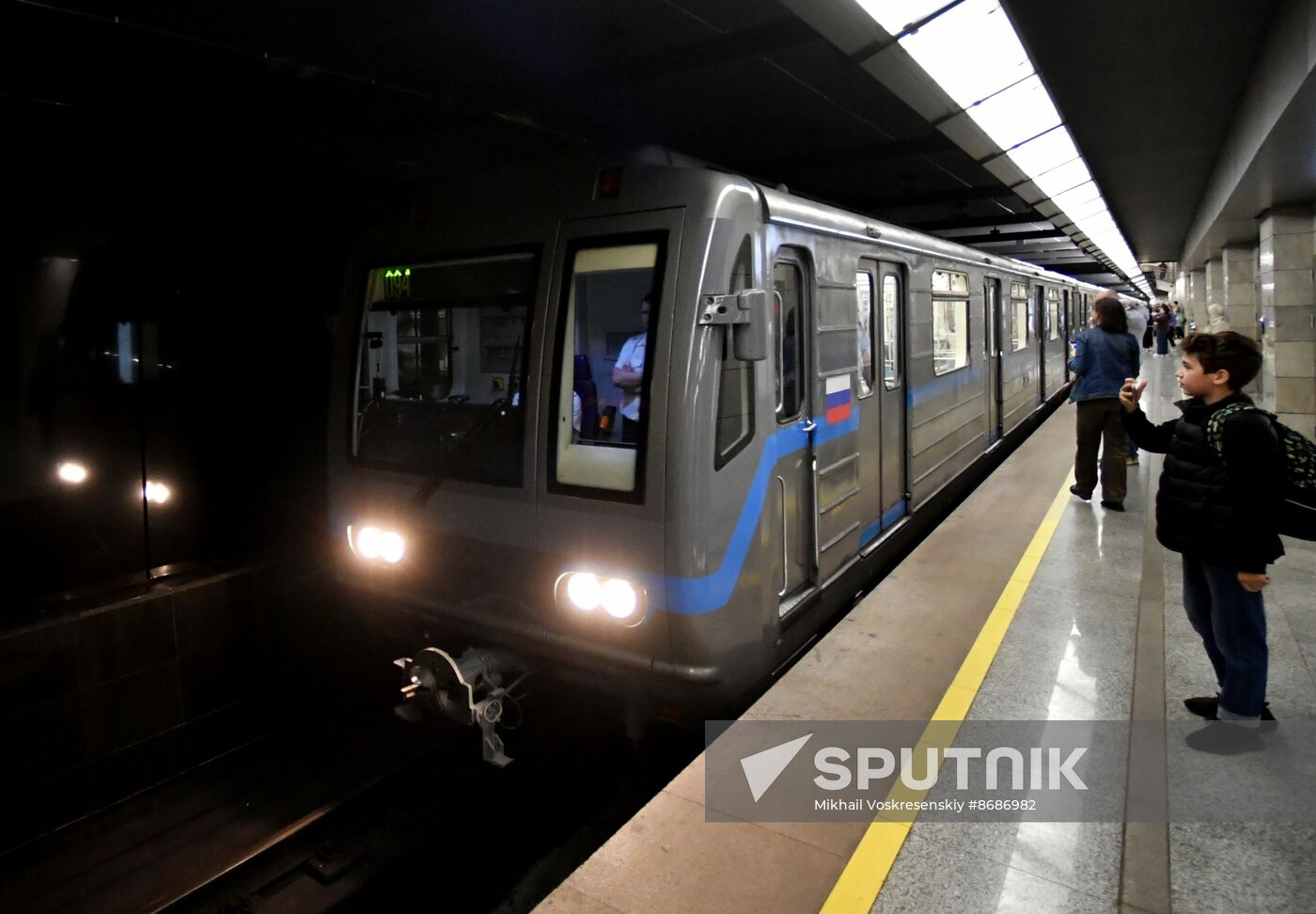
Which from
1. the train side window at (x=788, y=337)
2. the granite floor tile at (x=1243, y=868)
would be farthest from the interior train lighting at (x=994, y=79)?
the granite floor tile at (x=1243, y=868)

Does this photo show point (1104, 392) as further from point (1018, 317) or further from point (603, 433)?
point (603, 433)

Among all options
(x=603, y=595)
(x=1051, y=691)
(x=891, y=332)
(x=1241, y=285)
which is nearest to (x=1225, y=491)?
(x=1051, y=691)

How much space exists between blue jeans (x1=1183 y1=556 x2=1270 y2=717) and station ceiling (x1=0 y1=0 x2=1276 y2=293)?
2.84m

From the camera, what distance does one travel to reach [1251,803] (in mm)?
2785

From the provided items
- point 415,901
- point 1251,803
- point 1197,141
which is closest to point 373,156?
point 415,901

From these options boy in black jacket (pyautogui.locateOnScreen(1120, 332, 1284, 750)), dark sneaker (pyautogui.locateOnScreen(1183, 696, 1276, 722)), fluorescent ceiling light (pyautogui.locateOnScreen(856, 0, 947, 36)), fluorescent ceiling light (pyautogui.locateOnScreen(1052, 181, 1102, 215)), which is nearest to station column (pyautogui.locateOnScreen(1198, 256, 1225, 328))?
fluorescent ceiling light (pyautogui.locateOnScreen(1052, 181, 1102, 215))

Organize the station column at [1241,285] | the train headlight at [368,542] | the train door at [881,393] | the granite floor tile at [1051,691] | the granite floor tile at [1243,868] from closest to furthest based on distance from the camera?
the granite floor tile at [1243,868]
the granite floor tile at [1051,691]
the train headlight at [368,542]
the train door at [881,393]
the station column at [1241,285]

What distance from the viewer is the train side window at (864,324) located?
465 centimetres

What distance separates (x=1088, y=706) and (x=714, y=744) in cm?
160

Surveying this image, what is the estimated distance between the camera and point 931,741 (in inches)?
126

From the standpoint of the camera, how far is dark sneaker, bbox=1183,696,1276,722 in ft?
10.8

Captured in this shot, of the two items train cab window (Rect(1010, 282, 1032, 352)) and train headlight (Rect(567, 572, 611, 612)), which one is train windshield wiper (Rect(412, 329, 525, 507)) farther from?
train cab window (Rect(1010, 282, 1032, 352))

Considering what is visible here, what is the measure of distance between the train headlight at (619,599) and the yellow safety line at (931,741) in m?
1.13

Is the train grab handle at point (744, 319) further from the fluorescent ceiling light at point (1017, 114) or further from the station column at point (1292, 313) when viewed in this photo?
the station column at point (1292, 313)
